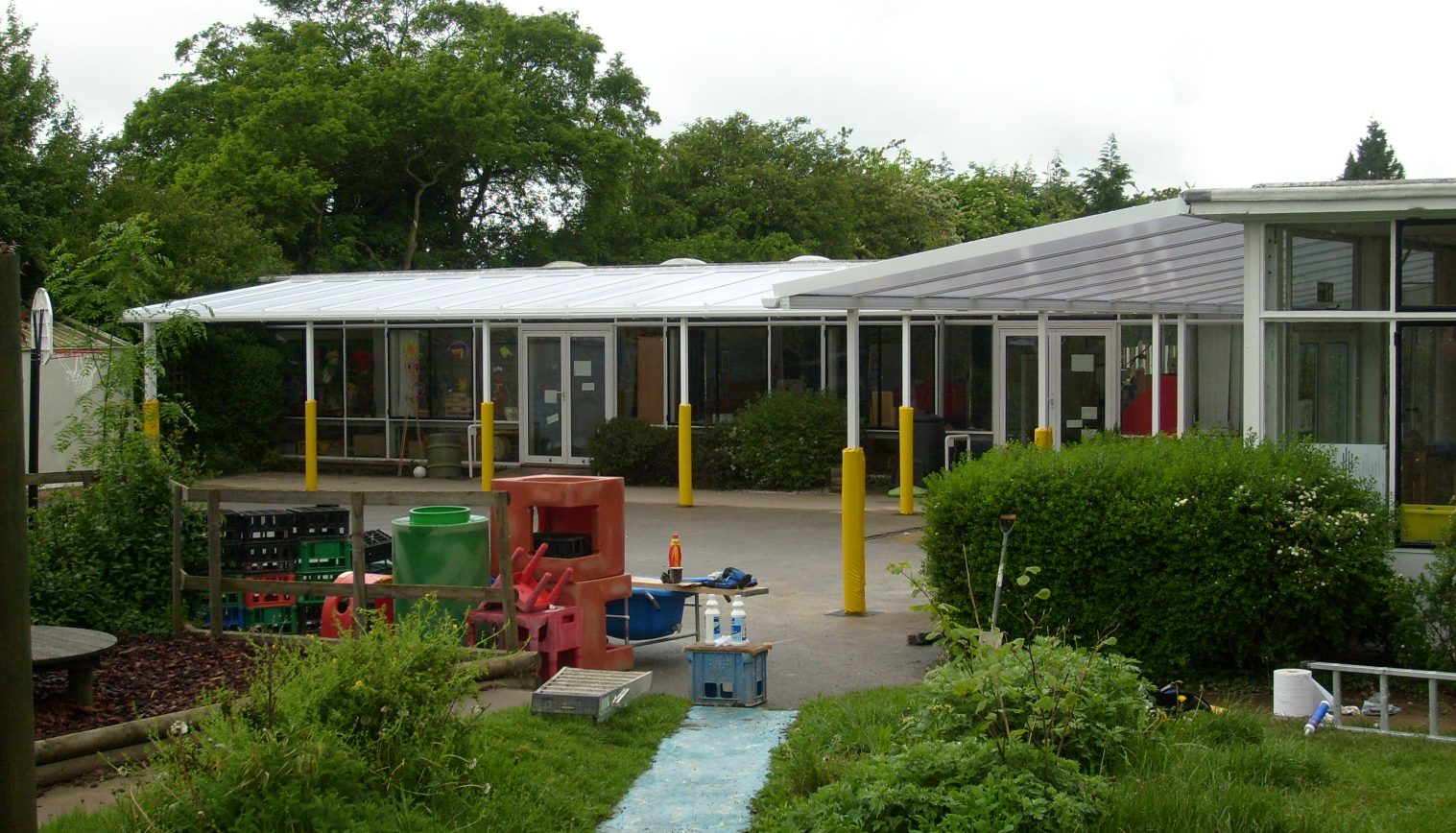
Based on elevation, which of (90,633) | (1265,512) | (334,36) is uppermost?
(334,36)

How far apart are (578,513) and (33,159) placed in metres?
24.3

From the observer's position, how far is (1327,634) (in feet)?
29.9

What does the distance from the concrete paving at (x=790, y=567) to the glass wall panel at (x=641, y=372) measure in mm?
2062

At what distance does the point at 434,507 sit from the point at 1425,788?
6227 mm

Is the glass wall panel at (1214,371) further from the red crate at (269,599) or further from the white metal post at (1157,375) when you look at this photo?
the red crate at (269,599)

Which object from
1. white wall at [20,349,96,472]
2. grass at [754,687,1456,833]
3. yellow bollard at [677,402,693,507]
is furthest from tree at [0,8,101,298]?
grass at [754,687,1456,833]

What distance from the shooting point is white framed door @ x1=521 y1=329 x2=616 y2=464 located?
25359 mm

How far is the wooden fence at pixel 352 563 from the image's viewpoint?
8750mm

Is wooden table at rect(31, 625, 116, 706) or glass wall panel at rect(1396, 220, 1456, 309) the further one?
glass wall panel at rect(1396, 220, 1456, 309)

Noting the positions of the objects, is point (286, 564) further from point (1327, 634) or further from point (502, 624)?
point (1327, 634)

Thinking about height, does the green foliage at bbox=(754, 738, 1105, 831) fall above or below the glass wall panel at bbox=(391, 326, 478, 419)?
below

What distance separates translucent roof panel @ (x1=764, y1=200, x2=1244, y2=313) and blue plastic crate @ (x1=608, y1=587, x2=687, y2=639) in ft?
9.04

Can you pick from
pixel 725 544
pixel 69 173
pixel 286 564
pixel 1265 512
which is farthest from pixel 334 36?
pixel 1265 512

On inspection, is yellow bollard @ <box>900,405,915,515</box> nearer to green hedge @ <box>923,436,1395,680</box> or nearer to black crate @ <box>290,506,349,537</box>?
green hedge @ <box>923,436,1395,680</box>
